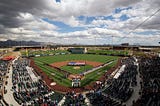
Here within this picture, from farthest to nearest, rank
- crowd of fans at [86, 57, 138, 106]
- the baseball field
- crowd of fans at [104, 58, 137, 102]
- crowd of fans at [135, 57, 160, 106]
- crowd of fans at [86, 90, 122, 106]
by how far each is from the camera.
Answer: the baseball field, crowd of fans at [104, 58, 137, 102], crowd of fans at [86, 57, 138, 106], crowd of fans at [135, 57, 160, 106], crowd of fans at [86, 90, 122, 106]

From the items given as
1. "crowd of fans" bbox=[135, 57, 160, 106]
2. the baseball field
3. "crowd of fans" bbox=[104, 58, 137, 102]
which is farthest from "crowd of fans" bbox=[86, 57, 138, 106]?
the baseball field

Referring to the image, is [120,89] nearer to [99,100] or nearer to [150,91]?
[150,91]

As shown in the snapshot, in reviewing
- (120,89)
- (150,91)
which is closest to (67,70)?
(120,89)

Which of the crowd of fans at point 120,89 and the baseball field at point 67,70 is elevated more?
the baseball field at point 67,70

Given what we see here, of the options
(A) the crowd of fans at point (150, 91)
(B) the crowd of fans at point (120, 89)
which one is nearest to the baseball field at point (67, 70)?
(B) the crowd of fans at point (120, 89)

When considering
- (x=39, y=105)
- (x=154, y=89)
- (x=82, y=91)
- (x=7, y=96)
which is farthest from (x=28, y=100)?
(x=154, y=89)

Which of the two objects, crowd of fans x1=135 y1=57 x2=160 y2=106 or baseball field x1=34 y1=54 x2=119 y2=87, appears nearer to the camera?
crowd of fans x1=135 y1=57 x2=160 y2=106

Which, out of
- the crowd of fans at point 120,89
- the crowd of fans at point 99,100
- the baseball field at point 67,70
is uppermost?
the baseball field at point 67,70

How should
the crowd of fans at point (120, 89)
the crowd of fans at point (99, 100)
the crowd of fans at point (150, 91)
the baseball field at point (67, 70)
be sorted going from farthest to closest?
the baseball field at point (67, 70) → the crowd of fans at point (120, 89) → the crowd of fans at point (150, 91) → the crowd of fans at point (99, 100)

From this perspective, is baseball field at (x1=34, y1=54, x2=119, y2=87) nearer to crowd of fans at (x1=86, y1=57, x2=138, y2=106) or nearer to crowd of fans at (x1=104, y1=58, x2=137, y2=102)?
crowd of fans at (x1=86, y1=57, x2=138, y2=106)

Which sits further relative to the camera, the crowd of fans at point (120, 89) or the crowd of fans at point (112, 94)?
the crowd of fans at point (120, 89)

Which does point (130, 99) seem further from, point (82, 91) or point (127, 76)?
point (127, 76)

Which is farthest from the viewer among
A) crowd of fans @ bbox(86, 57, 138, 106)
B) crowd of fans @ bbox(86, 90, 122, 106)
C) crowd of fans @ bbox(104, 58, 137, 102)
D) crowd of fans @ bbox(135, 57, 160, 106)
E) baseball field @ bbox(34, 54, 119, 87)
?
baseball field @ bbox(34, 54, 119, 87)

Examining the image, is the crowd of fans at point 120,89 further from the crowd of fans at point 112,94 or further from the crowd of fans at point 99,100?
the crowd of fans at point 99,100
